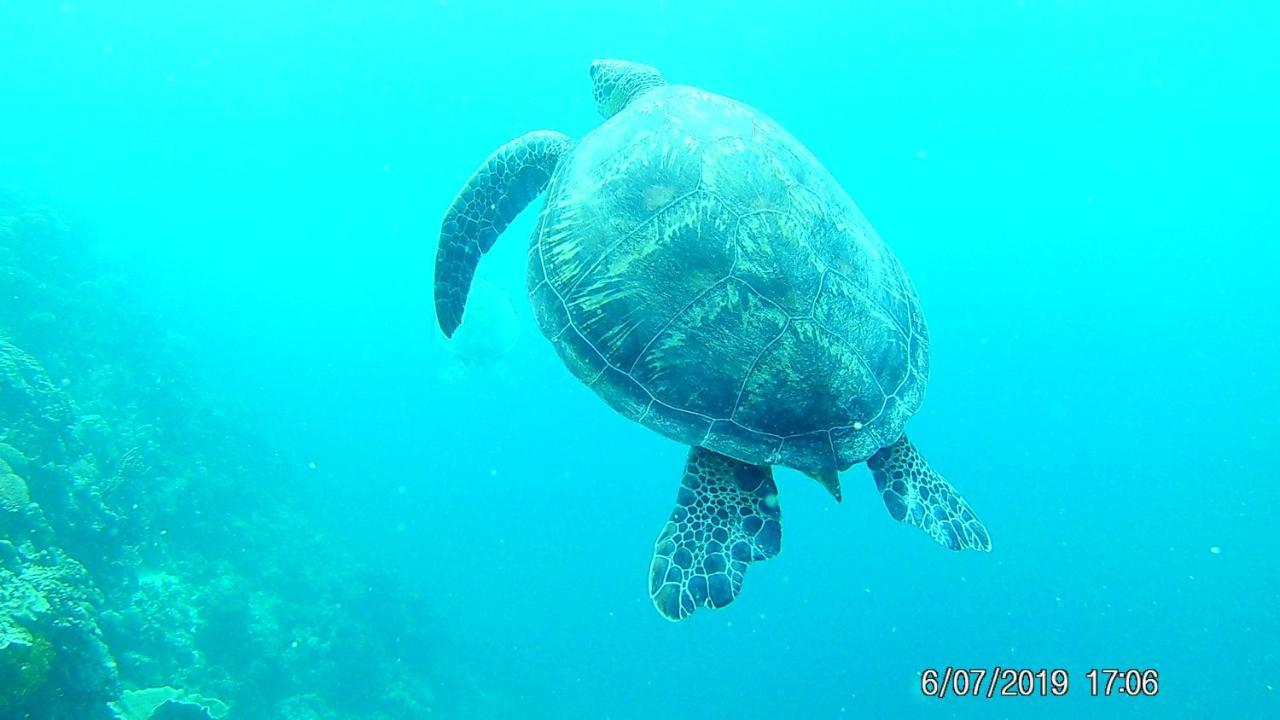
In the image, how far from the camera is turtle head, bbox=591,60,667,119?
18.9 ft

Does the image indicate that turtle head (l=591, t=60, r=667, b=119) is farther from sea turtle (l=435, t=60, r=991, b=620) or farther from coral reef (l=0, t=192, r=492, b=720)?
coral reef (l=0, t=192, r=492, b=720)

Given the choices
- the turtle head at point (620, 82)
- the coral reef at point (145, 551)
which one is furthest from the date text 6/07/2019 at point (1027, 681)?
the coral reef at point (145, 551)

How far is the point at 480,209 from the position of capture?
5.37m

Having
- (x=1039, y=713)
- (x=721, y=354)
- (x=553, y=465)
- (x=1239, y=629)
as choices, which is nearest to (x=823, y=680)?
(x=1039, y=713)

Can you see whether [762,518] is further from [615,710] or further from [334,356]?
[334,356]

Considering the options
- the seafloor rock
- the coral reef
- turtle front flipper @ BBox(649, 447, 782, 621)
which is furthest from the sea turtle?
the coral reef

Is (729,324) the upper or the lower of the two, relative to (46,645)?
upper

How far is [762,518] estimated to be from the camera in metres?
3.61

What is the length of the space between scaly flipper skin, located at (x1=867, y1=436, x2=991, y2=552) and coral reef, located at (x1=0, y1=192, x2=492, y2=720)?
7.31 metres

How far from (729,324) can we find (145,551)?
11.8m

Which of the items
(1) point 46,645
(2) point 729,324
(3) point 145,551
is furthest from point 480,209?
(3) point 145,551

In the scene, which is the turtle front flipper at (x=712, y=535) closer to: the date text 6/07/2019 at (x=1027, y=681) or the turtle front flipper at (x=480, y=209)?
the turtle front flipper at (x=480, y=209)

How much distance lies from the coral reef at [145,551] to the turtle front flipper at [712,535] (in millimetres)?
6001

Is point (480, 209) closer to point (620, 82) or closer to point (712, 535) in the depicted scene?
point (620, 82)
